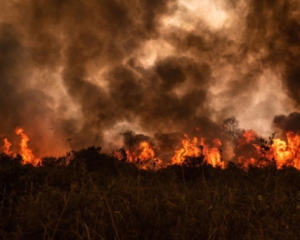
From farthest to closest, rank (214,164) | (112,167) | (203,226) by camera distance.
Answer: (214,164) → (112,167) → (203,226)

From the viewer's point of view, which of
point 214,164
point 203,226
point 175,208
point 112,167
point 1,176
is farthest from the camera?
point 214,164

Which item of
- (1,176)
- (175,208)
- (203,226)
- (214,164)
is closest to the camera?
(203,226)

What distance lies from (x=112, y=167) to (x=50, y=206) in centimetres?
910

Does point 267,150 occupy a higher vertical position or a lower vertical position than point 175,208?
higher

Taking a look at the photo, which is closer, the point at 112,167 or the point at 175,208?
the point at 175,208

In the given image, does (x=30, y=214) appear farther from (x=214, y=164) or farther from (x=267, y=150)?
(x=214, y=164)

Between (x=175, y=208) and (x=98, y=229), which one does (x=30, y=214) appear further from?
(x=175, y=208)

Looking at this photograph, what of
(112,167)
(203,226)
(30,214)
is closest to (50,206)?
(30,214)

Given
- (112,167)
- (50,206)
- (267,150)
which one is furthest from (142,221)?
(112,167)

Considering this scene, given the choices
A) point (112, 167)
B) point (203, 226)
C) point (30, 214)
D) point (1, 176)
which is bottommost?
point (203, 226)

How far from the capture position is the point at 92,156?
14570 millimetres

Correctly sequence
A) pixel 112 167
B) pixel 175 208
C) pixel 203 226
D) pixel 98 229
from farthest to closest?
pixel 112 167, pixel 175 208, pixel 203 226, pixel 98 229

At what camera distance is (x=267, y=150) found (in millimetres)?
7395

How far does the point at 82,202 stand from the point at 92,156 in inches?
383
